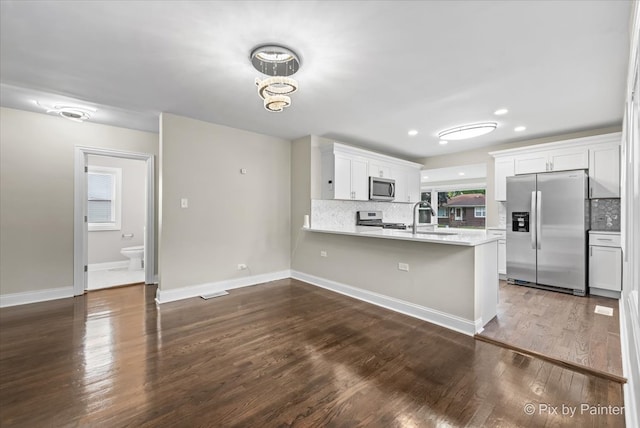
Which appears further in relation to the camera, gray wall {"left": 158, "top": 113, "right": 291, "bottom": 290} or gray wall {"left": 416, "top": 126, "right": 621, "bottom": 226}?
gray wall {"left": 416, "top": 126, "right": 621, "bottom": 226}

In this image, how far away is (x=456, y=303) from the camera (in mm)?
2893

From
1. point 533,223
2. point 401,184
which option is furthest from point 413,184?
point 533,223

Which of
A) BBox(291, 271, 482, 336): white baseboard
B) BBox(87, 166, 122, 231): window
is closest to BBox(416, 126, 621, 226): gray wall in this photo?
BBox(291, 271, 482, 336): white baseboard

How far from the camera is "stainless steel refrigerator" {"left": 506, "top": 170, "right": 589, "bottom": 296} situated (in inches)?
160

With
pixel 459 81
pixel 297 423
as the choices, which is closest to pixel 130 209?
pixel 297 423

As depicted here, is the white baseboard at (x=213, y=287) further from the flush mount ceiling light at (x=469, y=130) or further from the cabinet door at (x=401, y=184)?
the flush mount ceiling light at (x=469, y=130)

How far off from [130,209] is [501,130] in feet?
24.4

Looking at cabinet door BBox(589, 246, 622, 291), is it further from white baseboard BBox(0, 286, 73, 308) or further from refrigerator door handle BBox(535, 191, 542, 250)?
white baseboard BBox(0, 286, 73, 308)

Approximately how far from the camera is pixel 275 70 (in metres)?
2.54

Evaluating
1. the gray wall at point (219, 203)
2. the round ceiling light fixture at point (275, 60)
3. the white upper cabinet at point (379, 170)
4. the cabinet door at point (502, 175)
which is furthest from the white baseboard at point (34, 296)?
the cabinet door at point (502, 175)

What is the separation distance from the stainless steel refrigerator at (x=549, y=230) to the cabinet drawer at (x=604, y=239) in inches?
3.9

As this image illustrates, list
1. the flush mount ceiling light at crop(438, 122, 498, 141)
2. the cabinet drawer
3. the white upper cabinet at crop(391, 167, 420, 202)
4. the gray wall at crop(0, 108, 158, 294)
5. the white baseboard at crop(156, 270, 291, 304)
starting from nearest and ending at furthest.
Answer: the gray wall at crop(0, 108, 158, 294)
the white baseboard at crop(156, 270, 291, 304)
the cabinet drawer
the flush mount ceiling light at crop(438, 122, 498, 141)
the white upper cabinet at crop(391, 167, 420, 202)

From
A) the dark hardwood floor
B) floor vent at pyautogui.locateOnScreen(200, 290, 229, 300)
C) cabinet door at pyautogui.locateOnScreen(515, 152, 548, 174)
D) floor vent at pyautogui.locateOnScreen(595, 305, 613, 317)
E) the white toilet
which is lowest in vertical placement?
the dark hardwood floor

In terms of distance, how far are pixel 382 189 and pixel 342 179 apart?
1167mm
